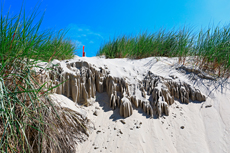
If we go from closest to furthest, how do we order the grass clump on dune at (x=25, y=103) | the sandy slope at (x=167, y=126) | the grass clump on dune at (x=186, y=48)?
the grass clump on dune at (x=25, y=103) → the sandy slope at (x=167, y=126) → the grass clump on dune at (x=186, y=48)

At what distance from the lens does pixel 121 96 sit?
112 inches

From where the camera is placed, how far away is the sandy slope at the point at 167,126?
2.23m

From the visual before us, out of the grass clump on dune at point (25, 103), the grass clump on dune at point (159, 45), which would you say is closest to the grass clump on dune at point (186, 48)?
the grass clump on dune at point (159, 45)

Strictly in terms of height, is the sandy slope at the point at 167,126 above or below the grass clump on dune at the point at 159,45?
below

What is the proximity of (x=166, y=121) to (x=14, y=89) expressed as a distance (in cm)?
235

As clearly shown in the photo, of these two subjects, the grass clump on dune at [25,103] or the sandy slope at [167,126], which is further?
the sandy slope at [167,126]

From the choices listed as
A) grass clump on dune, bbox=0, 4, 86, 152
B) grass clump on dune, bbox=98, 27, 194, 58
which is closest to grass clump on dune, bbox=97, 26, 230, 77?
grass clump on dune, bbox=98, 27, 194, 58

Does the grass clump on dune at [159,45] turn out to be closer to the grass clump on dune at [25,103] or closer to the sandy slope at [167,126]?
the sandy slope at [167,126]

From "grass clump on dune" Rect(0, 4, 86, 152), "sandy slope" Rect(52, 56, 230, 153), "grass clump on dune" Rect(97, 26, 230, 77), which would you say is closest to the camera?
"grass clump on dune" Rect(0, 4, 86, 152)

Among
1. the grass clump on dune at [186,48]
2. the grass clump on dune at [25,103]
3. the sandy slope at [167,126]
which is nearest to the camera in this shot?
the grass clump on dune at [25,103]

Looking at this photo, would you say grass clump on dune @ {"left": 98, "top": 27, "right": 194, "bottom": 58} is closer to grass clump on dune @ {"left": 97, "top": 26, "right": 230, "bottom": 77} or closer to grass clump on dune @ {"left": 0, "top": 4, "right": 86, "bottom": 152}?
grass clump on dune @ {"left": 97, "top": 26, "right": 230, "bottom": 77}

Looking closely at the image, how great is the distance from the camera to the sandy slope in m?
2.23

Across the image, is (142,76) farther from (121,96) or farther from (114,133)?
(114,133)

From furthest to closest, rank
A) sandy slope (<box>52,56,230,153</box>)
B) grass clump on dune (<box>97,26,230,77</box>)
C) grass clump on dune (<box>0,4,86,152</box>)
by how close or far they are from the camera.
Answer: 1. grass clump on dune (<box>97,26,230,77</box>)
2. sandy slope (<box>52,56,230,153</box>)
3. grass clump on dune (<box>0,4,86,152</box>)
